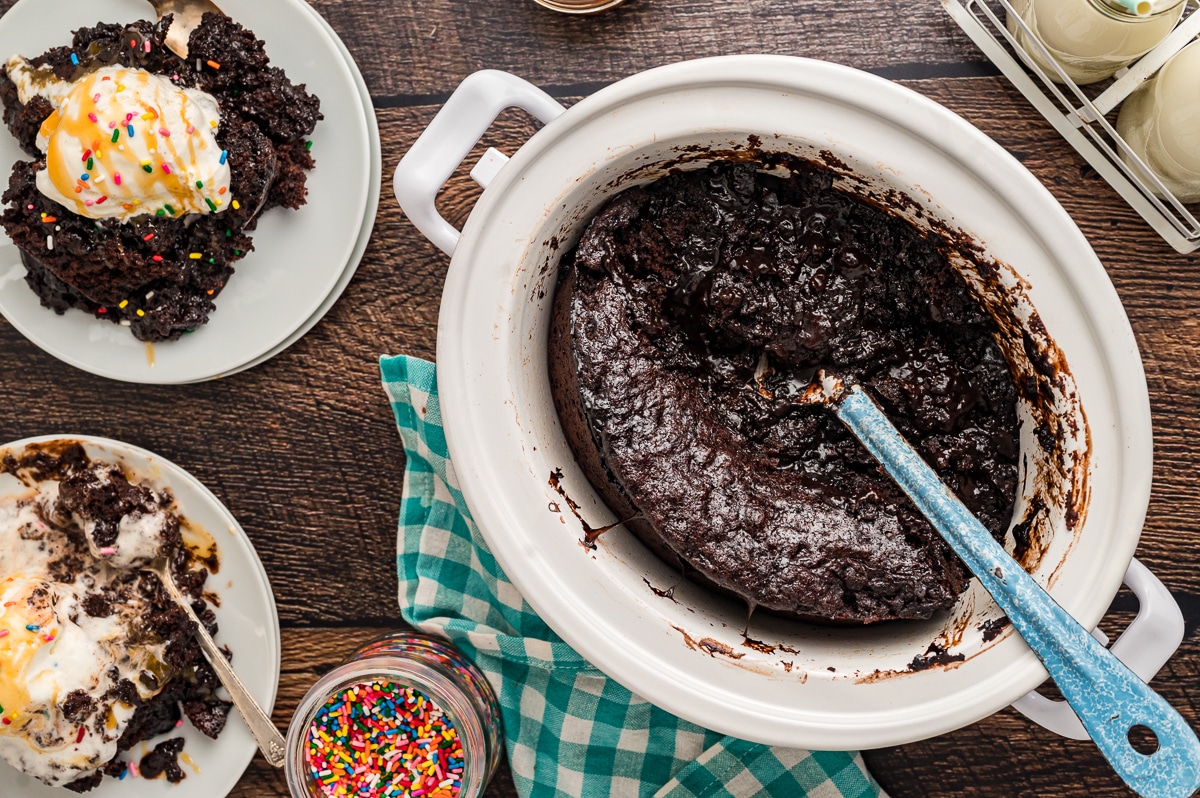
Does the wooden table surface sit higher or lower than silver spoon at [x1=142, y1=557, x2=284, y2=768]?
higher

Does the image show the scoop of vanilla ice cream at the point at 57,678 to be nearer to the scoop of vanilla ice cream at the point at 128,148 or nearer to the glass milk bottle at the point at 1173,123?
the scoop of vanilla ice cream at the point at 128,148

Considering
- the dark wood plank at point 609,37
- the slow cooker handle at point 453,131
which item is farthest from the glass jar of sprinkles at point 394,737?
the dark wood plank at point 609,37

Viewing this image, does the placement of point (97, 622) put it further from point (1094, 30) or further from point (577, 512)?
point (1094, 30)

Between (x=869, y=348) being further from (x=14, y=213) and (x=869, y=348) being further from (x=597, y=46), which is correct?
(x=14, y=213)

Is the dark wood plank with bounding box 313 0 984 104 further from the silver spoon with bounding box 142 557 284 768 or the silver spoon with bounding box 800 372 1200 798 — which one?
the silver spoon with bounding box 142 557 284 768

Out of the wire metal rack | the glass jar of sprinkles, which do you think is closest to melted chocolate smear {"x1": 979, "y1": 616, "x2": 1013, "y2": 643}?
the wire metal rack
